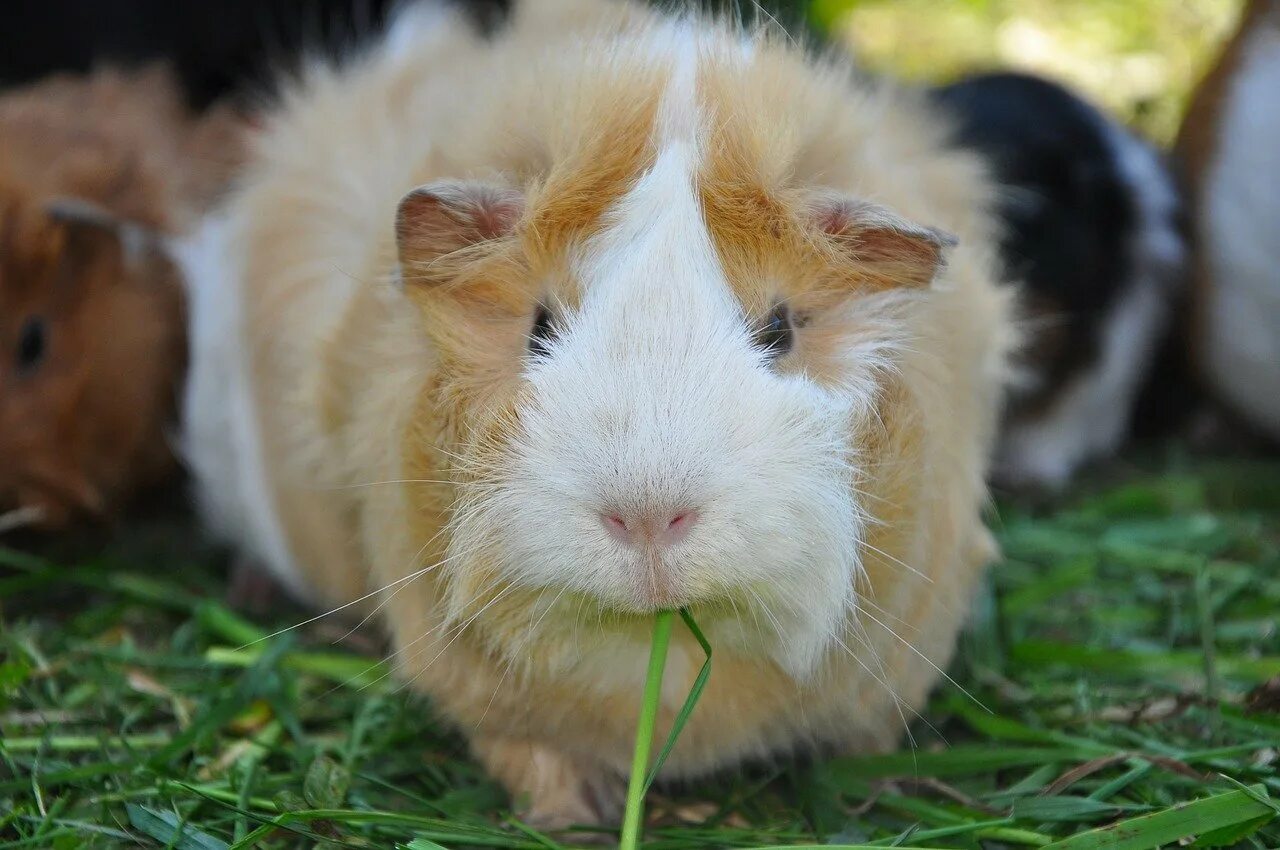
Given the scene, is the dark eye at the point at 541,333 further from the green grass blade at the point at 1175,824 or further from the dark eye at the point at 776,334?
the green grass blade at the point at 1175,824

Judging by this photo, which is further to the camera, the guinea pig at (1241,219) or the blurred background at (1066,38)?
the blurred background at (1066,38)

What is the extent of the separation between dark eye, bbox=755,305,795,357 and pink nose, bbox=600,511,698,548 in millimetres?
222

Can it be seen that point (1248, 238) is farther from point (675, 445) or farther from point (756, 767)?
point (675, 445)

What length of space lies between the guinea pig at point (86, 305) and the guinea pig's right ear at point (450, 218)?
1.28 meters

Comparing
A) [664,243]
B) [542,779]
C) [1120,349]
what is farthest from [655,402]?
[1120,349]

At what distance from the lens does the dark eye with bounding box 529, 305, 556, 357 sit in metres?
1.33

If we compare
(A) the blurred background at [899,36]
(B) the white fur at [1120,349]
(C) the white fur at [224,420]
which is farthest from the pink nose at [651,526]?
(B) the white fur at [1120,349]

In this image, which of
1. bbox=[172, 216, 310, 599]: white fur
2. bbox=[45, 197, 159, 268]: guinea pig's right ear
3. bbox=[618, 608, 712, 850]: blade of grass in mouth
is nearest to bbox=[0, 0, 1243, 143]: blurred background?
bbox=[45, 197, 159, 268]: guinea pig's right ear

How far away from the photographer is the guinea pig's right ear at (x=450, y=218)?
139cm

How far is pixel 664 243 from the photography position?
1.30 meters

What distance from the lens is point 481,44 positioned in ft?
7.45

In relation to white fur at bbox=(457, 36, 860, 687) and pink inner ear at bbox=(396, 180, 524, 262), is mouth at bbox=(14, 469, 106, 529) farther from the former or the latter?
white fur at bbox=(457, 36, 860, 687)

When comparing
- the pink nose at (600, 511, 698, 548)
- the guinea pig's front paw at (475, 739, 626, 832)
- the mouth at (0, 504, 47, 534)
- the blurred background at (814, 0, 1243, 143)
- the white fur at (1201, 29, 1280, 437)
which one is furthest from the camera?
the blurred background at (814, 0, 1243, 143)

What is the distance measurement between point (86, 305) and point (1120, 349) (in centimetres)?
229
